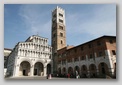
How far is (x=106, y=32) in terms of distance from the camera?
30.0 ft

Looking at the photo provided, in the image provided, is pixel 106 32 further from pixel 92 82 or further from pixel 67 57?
pixel 67 57

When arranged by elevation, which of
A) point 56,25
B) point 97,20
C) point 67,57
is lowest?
point 67,57

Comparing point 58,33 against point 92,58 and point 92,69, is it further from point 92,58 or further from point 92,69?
point 92,69

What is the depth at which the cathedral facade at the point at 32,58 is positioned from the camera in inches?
759

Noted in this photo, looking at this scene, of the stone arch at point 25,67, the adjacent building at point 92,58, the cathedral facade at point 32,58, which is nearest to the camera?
the adjacent building at point 92,58

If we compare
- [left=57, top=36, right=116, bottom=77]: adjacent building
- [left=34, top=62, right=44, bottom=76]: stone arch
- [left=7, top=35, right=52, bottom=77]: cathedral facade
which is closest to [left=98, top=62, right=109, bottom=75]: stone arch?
[left=57, top=36, right=116, bottom=77]: adjacent building

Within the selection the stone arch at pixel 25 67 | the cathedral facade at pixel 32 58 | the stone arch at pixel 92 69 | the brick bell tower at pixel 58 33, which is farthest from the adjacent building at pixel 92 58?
the brick bell tower at pixel 58 33

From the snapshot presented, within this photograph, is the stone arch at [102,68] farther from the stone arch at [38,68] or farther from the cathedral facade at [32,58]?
the stone arch at [38,68]

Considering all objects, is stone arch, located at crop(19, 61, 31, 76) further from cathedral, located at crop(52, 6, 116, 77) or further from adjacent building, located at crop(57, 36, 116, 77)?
adjacent building, located at crop(57, 36, 116, 77)

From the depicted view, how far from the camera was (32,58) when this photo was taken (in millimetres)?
20578

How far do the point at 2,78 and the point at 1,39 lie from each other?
88.1 inches

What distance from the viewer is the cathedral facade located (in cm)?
1927

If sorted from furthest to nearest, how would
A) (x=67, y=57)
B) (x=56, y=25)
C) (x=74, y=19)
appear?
(x=56, y=25) → (x=67, y=57) → (x=74, y=19)
